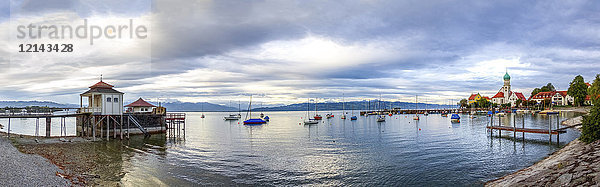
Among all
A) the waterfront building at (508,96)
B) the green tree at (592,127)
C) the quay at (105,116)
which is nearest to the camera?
the green tree at (592,127)

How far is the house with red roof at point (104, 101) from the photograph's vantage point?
4414cm

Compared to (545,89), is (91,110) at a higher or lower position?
lower

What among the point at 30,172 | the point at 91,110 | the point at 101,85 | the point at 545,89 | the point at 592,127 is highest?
the point at 545,89

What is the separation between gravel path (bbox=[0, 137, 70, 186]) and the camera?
17750mm

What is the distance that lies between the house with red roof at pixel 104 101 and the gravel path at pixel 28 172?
19850 millimetres

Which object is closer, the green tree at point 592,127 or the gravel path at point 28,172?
the gravel path at point 28,172

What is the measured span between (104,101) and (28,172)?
2706 centimetres

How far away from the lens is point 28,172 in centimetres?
2006

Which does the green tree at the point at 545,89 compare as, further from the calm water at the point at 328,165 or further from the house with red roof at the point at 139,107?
the house with red roof at the point at 139,107

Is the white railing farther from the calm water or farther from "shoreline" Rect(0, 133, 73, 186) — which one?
"shoreline" Rect(0, 133, 73, 186)

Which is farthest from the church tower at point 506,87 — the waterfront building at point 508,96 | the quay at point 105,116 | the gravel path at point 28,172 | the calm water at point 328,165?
the gravel path at point 28,172

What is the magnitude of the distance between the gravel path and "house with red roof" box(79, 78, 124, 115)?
19850 millimetres

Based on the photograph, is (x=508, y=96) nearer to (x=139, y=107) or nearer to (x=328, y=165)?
(x=328, y=165)

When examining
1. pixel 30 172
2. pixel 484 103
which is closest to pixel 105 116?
pixel 30 172
